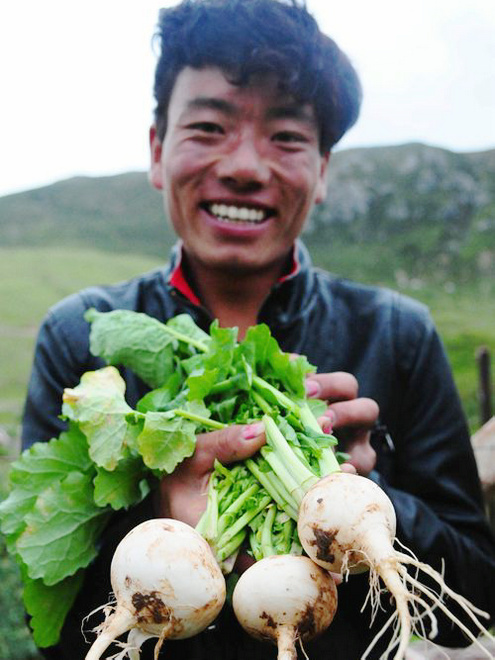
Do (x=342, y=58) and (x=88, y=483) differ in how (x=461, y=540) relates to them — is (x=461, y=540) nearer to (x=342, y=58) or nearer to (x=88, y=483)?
(x=88, y=483)

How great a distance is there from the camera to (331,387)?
6.57 feet

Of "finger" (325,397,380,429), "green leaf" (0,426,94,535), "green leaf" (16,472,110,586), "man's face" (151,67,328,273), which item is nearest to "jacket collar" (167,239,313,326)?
"man's face" (151,67,328,273)

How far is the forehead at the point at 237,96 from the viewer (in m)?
Result: 2.24

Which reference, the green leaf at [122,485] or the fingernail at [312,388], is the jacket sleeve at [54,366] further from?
the fingernail at [312,388]

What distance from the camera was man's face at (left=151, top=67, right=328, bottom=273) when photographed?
2256 mm

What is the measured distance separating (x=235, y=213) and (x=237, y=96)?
408 millimetres

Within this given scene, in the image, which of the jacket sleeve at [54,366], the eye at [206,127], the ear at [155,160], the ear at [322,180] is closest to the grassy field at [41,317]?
the jacket sleeve at [54,366]

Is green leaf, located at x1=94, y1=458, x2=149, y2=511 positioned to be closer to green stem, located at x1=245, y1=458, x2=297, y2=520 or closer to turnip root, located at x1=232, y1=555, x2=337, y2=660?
green stem, located at x1=245, y1=458, x2=297, y2=520

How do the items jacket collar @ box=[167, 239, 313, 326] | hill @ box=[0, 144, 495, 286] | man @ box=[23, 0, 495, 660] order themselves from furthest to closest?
hill @ box=[0, 144, 495, 286] → jacket collar @ box=[167, 239, 313, 326] → man @ box=[23, 0, 495, 660]

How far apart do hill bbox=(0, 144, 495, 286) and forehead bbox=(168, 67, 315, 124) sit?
27.3 m

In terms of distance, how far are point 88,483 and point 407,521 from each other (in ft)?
3.31

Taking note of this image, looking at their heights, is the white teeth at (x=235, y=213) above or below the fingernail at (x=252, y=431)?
above

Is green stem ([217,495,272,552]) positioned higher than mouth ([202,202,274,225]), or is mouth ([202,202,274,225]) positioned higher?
mouth ([202,202,274,225])

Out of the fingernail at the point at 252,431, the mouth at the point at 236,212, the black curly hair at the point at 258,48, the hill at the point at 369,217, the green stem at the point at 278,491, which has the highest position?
the black curly hair at the point at 258,48
